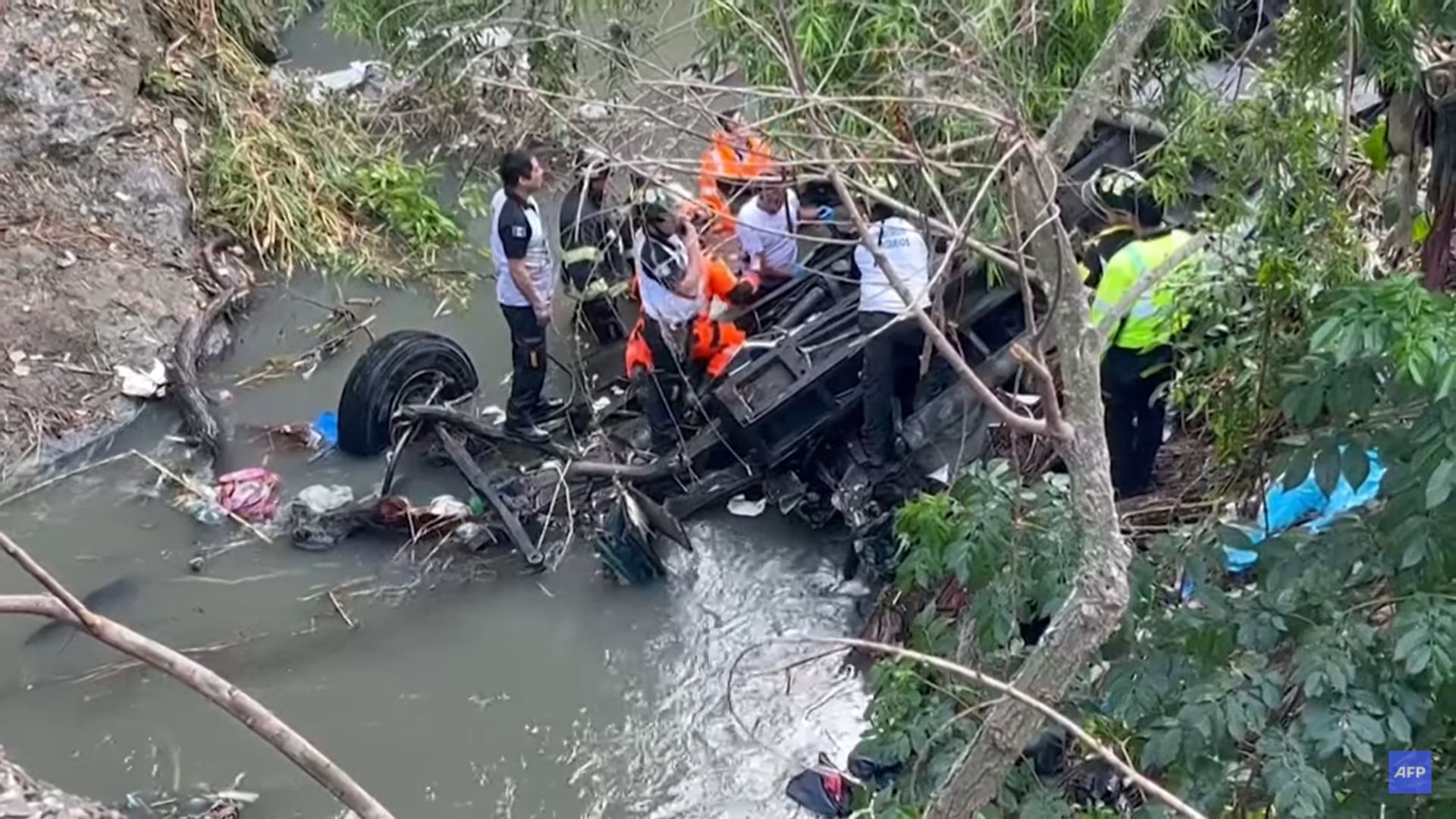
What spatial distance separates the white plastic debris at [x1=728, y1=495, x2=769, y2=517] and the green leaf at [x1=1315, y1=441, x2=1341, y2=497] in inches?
157

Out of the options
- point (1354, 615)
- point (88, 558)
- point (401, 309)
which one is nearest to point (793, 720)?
point (1354, 615)

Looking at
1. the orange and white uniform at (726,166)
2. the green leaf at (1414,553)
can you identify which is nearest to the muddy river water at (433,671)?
the orange and white uniform at (726,166)

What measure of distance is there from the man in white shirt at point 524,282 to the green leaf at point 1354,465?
4530mm

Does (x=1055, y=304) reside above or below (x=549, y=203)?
above

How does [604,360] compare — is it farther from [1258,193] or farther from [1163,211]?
[1258,193]

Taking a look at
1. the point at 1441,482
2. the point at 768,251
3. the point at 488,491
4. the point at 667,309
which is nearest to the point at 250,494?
the point at 488,491

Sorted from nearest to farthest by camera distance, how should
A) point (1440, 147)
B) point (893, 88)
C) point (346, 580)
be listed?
point (893, 88), point (1440, 147), point (346, 580)

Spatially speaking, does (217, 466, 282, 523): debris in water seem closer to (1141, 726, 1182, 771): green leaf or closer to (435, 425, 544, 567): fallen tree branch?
(435, 425, 544, 567): fallen tree branch

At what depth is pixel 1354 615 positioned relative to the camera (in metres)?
3.69

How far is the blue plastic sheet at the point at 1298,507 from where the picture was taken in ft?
13.4

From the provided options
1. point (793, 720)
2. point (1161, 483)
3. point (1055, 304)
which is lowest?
point (793, 720)

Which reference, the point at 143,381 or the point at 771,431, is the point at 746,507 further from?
the point at 143,381

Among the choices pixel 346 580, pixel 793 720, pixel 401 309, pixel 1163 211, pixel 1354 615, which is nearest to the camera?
pixel 1354 615

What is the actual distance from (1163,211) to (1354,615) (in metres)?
2.52
